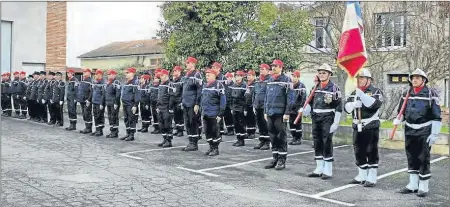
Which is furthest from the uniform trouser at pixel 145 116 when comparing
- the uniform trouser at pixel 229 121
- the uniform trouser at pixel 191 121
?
the uniform trouser at pixel 191 121

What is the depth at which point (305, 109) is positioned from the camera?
8.66 m

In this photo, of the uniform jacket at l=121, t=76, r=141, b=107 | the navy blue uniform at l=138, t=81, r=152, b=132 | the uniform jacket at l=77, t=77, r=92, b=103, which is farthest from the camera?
the navy blue uniform at l=138, t=81, r=152, b=132

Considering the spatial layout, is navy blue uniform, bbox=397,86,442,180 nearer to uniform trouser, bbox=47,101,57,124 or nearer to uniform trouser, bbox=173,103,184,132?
uniform trouser, bbox=173,103,184,132

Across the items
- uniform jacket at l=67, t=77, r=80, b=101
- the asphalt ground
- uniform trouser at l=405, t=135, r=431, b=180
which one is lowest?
the asphalt ground

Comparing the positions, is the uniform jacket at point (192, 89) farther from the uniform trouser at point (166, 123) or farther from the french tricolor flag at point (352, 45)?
the french tricolor flag at point (352, 45)

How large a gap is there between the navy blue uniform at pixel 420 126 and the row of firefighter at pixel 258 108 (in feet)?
0.05

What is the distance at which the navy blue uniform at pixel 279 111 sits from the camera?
912cm

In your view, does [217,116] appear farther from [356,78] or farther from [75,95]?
[75,95]

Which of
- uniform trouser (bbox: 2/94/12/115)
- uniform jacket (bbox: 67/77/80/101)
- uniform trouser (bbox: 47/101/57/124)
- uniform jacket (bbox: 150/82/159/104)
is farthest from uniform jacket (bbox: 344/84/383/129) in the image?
uniform trouser (bbox: 2/94/12/115)

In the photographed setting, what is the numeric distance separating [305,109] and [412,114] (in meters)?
1.86

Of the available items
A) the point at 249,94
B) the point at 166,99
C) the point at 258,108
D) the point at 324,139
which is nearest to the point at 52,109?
the point at 166,99

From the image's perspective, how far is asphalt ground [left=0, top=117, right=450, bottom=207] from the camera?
671 cm

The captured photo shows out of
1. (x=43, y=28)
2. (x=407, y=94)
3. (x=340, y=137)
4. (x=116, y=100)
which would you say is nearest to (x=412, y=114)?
(x=407, y=94)

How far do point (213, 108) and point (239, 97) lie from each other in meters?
2.73
